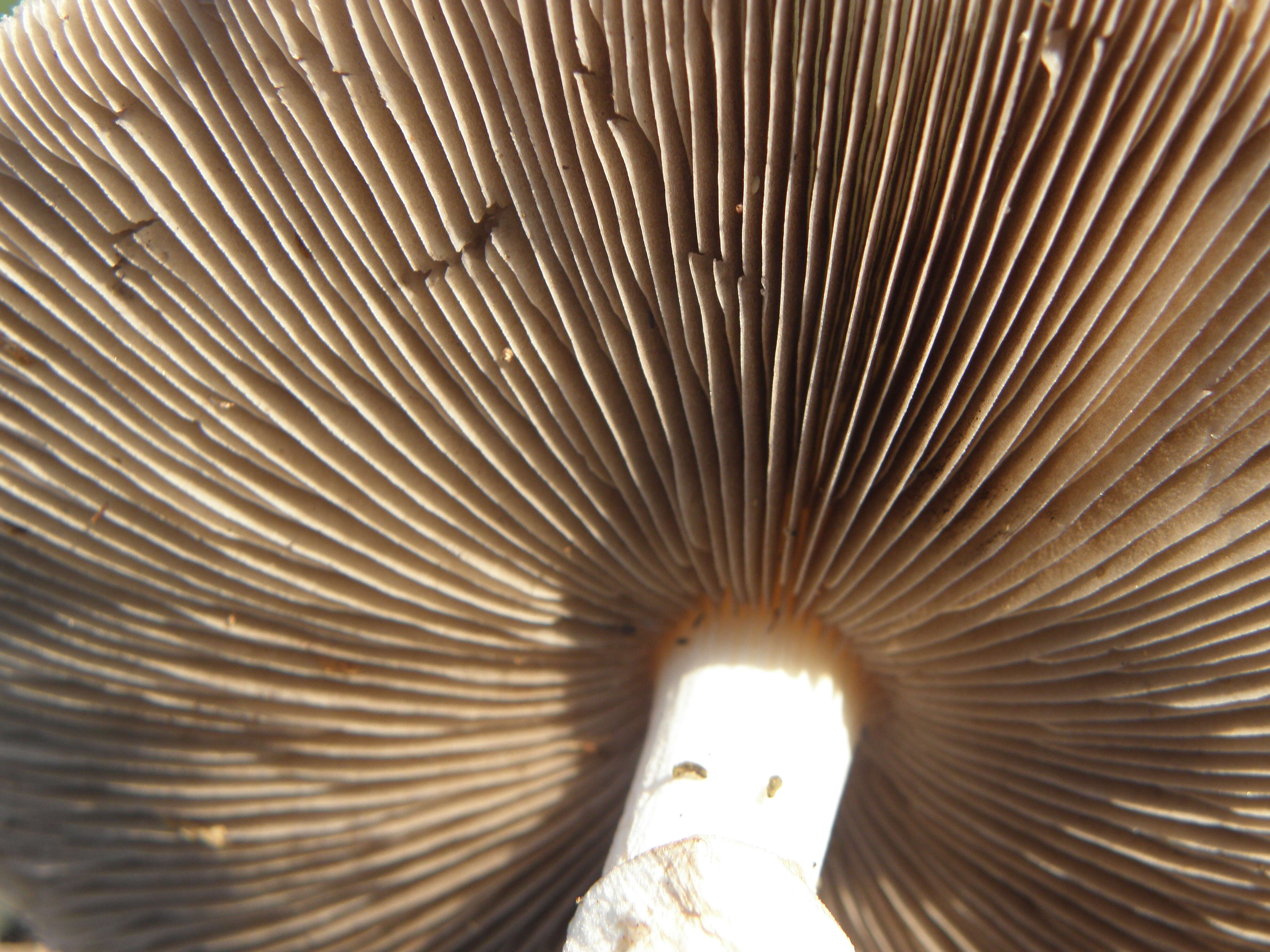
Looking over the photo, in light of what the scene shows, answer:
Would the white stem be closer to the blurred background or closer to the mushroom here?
the mushroom

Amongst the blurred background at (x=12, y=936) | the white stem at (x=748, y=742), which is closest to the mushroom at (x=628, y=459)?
the white stem at (x=748, y=742)

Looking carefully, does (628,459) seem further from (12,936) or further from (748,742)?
(12,936)

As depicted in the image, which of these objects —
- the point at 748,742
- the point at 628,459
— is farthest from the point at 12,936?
the point at 628,459

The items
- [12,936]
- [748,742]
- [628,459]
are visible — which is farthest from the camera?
[12,936]

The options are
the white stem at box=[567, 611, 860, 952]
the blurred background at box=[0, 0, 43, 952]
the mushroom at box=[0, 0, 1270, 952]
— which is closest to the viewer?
the mushroom at box=[0, 0, 1270, 952]

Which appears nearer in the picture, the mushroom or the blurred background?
the mushroom

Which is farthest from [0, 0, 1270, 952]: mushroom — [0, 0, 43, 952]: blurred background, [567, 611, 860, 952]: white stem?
[0, 0, 43, 952]: blurred background

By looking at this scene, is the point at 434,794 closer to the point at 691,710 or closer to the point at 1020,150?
the point at 691,710
